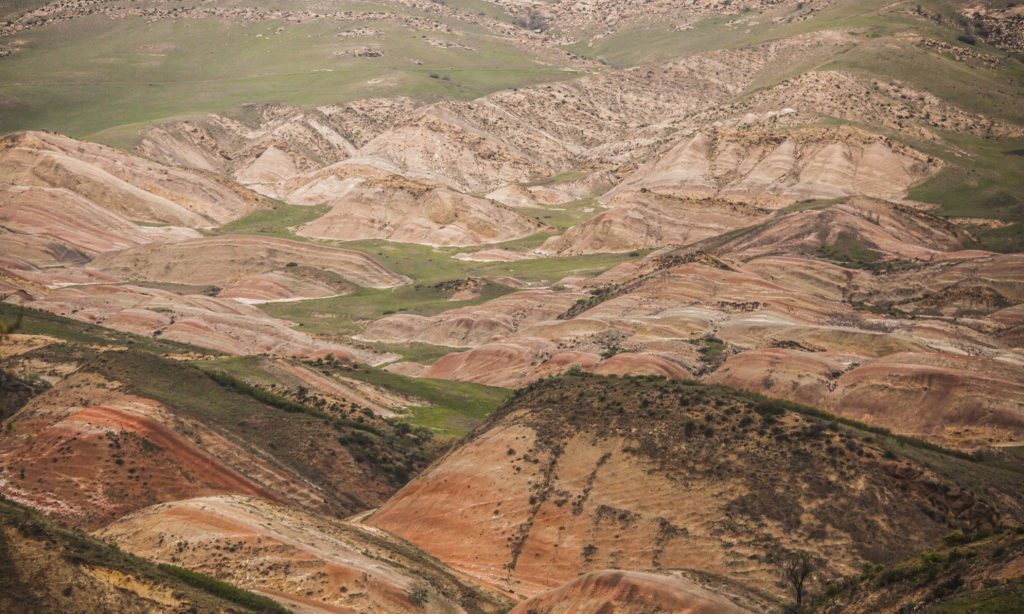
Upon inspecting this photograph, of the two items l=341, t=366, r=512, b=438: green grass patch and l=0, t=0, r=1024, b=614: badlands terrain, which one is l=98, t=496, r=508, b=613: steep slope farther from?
l=341, t=366, r=512, b=438: green grass patch

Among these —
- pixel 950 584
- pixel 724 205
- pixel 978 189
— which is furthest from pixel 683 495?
pixel 978 189

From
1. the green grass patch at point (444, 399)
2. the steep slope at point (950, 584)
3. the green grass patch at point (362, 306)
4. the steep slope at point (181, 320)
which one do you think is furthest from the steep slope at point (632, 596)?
the green grass patch at point (362, 306)

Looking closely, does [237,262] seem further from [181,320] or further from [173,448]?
[173,448]

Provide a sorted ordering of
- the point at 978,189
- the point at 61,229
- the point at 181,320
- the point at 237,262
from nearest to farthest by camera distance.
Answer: the point at 181,320 → the point at 237,262 → the point at 61,229 → the point at 978,189

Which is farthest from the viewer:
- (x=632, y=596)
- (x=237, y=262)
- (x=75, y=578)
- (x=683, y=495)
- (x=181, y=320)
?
(x=237, y=262)

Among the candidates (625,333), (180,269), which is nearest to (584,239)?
(180,269)

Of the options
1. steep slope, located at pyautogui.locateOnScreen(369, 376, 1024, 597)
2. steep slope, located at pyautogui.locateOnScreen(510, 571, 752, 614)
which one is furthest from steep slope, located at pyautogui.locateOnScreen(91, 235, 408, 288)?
steep slope, located at pyautogui.locateOnScreen(510, 571, 752, 614)

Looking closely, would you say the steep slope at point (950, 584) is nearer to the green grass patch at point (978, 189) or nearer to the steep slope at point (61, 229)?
the steep slope at point (61, 229)
